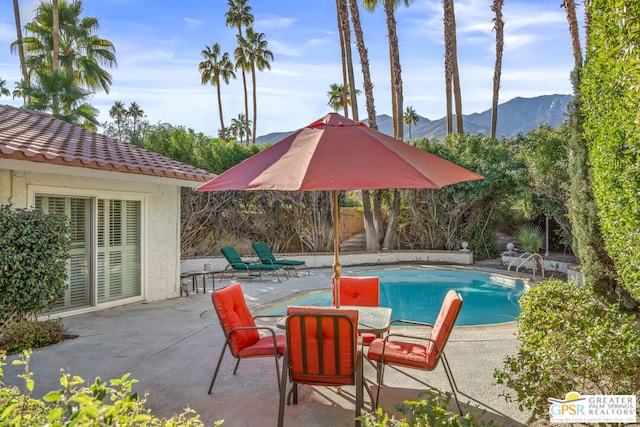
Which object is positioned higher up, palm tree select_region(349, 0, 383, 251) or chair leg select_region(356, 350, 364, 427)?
palm tree select_region(349, 0, 383, 251)

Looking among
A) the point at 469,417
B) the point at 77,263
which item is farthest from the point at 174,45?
the point at 469,417

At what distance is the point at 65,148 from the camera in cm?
798

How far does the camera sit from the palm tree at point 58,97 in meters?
16.2

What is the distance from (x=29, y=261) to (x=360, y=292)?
482 centimetres

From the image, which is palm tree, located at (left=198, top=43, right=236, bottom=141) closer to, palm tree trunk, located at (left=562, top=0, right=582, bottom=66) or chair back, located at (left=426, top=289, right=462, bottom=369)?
palm tree trunk, located at (left=562, top=0, right=582, bottom=66)

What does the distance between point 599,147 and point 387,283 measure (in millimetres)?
9002

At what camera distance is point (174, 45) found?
57.2 feet

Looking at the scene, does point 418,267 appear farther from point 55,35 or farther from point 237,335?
point 55,35

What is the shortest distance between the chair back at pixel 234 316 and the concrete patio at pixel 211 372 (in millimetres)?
447

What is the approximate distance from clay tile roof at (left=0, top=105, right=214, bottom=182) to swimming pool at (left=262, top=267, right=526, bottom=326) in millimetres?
3931

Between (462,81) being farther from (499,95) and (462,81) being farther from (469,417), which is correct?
(469,417)

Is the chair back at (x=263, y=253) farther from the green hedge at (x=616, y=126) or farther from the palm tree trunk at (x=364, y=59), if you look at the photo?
the green hedge at (x=616, y=126)

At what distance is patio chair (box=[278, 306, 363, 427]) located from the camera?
3.81 metres

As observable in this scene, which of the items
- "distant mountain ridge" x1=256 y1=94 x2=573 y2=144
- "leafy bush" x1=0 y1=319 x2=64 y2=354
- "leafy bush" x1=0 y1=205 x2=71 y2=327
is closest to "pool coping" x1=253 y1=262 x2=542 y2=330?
"leafy bush" x1=0 y1=319 x2=64 y2=354
